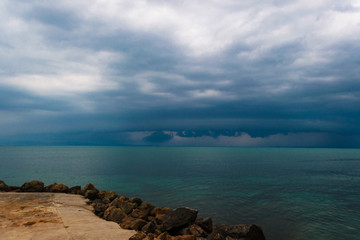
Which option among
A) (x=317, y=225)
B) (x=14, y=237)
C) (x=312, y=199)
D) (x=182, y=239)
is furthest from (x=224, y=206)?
(x=14, y=237)

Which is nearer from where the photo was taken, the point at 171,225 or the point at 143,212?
the point at 171,225

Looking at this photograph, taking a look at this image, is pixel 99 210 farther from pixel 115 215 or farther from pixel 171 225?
pixel 171 225

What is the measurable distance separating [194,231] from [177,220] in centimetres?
110

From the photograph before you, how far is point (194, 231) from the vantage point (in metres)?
12.6

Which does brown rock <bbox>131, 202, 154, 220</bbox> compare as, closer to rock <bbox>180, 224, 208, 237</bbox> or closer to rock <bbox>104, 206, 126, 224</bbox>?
rock <bbox>104, 206, 126, 224</bbox>

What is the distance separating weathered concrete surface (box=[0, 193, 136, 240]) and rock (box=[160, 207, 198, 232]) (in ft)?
6.98

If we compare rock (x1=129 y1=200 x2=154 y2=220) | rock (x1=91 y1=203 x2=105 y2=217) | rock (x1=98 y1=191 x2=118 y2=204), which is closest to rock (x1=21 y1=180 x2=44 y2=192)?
rock (x1=98 y1=191 x2=118 y2=204)

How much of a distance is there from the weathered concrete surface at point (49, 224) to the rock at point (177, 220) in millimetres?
2127

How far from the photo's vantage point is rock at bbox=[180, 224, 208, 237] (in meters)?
12.5

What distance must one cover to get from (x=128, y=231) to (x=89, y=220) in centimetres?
304

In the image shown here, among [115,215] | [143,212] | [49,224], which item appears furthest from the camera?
[143,212]

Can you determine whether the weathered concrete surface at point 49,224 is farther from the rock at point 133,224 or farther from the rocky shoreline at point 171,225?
the rocky shoreline at point 171,225

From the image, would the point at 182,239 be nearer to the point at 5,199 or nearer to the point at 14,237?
the point at 14,237

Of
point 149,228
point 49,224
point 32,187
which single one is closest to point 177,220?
point 149,228
